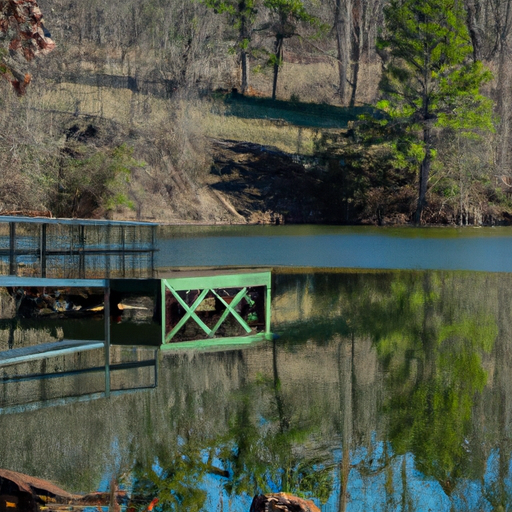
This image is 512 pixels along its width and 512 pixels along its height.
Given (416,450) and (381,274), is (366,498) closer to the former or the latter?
(416,450)

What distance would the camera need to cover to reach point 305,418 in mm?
11516

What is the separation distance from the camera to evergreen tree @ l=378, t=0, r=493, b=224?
52.5 m

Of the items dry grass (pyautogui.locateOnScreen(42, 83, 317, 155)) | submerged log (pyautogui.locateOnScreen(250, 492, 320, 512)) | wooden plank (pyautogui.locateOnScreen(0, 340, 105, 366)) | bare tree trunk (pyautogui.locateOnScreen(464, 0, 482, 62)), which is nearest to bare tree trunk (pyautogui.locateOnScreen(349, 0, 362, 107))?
dry grass (pyautogui.locateOnScreen(42, 83, 317, 155))

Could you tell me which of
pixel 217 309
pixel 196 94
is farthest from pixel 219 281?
pixel 196 94

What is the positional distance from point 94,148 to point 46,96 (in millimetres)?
6444

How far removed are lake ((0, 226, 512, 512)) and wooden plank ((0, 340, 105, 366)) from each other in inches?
16.9

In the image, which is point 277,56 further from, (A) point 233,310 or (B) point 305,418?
(B) point 305,418

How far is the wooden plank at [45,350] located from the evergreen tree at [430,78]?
38.0m

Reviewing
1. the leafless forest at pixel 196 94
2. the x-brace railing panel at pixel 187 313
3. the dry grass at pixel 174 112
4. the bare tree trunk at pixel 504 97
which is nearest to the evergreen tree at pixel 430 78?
the leafless forest at pixel 196 94

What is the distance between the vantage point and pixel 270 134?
5878 centimetres

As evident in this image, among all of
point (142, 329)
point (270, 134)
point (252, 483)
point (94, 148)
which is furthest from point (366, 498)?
point (270, 134)

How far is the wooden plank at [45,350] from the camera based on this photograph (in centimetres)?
1443

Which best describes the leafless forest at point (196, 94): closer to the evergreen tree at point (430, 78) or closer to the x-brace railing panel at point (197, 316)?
the evergreen tree at point (430, 78)

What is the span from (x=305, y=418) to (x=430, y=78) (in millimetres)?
46099
